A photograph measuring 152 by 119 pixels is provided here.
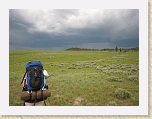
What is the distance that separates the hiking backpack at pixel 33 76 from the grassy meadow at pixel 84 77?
148 cm

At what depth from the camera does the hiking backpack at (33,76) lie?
4.31m

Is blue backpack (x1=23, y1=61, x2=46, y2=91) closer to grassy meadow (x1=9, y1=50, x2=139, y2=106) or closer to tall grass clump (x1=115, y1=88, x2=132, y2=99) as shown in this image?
grassy meadow (x1=9, y1=50, x2=139, y2=106)

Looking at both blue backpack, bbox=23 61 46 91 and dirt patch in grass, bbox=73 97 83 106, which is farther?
dirt patch in grass, bbox=73 97 83 106

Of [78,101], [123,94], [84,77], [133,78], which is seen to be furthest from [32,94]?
[133,78]

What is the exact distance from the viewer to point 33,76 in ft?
14.1

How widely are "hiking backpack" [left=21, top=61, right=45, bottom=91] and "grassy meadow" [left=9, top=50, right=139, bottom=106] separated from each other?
1.48m

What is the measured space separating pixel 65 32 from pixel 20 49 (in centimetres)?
164

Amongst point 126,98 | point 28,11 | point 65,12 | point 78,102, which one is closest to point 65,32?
point 65,12

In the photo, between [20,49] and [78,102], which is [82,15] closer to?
[20,49]

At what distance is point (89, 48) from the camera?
253 inches

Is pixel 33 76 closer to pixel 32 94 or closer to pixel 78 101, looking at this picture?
pixel 32 94

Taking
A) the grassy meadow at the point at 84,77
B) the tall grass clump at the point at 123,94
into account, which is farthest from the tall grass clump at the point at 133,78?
the tall grass clump at the point at 123,94

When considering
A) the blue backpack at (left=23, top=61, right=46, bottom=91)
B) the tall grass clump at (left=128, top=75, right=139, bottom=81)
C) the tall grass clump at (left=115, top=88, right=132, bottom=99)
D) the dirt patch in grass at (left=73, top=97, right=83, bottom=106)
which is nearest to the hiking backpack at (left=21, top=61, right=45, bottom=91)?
the blue backpack at (left=23, top=61, right=46, bottom=91)

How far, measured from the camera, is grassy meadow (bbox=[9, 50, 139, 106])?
18.7 ft
